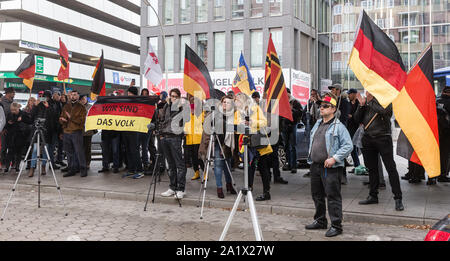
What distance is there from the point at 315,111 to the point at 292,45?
925 inches

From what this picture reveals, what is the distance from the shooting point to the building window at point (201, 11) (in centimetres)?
3550

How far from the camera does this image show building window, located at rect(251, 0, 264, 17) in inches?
1326

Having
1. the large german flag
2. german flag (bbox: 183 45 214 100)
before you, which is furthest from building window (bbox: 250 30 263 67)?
german flag (bbox: 183 45 214 100)

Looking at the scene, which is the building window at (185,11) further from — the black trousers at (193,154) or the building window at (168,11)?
the black trousers at (193,154)

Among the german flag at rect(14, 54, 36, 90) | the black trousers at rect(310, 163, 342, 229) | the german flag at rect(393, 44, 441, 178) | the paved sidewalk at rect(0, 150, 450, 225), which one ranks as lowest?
the paved sidewalk at rect(0, 150, 450, 225)

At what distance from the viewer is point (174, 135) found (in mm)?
8219

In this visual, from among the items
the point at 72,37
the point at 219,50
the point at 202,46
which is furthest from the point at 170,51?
the point at 72,37

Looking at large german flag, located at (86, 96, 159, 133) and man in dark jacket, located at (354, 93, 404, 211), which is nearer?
man in dark jacket, located at (354, 93, 404, 211)

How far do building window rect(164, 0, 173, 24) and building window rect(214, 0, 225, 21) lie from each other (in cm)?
416

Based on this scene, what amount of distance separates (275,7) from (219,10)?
4.86 metres

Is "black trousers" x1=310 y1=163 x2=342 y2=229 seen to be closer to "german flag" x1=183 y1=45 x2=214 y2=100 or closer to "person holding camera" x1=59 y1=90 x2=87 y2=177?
"german flag" x1=183 y1=45 x2=214 y2=100

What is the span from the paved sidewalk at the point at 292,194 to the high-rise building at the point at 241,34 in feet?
74.4

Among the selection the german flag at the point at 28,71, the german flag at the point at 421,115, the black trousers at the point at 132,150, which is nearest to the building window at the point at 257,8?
the german flag at the point at 28,71
